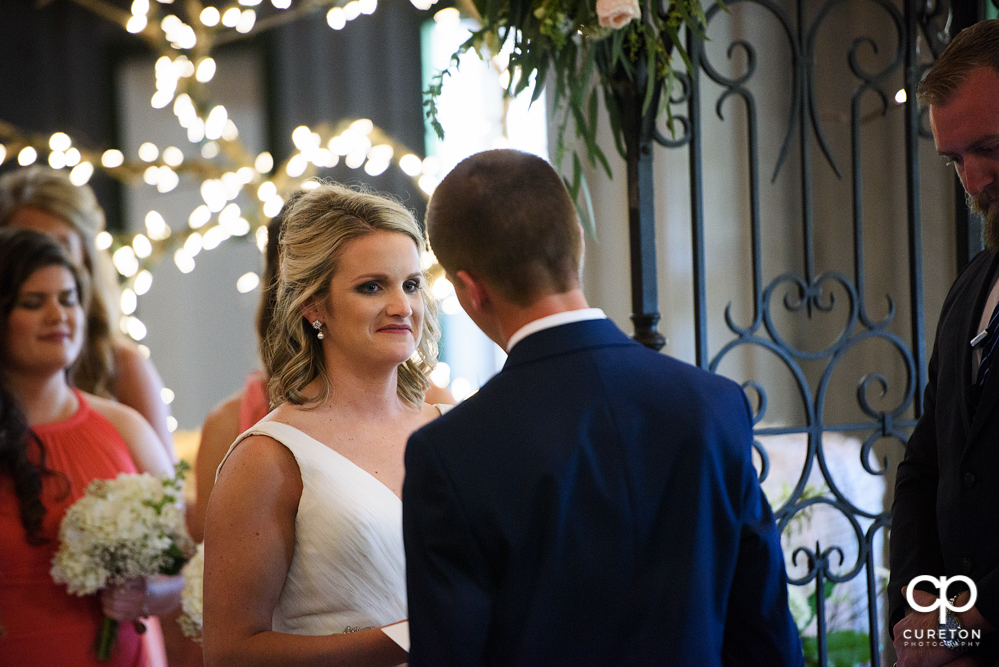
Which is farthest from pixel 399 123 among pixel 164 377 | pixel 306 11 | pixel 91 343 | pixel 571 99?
pixel 571 99

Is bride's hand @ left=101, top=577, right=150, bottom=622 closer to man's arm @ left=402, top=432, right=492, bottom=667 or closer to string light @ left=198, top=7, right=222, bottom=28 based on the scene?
man's arm @ left=402, top=432, right=492, bottom=667

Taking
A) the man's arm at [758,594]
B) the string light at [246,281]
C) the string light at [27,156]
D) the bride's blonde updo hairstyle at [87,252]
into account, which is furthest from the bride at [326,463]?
the string light at [27,156]

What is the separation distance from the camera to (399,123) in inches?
175

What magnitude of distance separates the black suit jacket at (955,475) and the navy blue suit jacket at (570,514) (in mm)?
627

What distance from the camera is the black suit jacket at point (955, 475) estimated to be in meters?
1.50

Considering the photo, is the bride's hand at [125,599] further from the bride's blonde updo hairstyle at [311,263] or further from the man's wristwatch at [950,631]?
the man's wristwatch at [950,631]

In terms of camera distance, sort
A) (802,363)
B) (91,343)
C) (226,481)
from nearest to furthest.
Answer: (226,481)
(91,343)
(802,363)

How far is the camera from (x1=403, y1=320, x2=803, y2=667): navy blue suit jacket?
1.06m

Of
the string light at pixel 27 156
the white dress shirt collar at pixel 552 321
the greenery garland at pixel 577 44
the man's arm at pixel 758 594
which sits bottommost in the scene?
the man's arm at pixel 758 594

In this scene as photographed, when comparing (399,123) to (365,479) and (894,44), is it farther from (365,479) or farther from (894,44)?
(365,479)

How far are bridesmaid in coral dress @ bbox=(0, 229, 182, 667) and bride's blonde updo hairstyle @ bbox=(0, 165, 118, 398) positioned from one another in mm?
390

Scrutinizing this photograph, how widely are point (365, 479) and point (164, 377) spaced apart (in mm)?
3251

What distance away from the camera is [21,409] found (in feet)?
7.48

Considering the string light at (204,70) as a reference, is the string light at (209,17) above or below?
above
